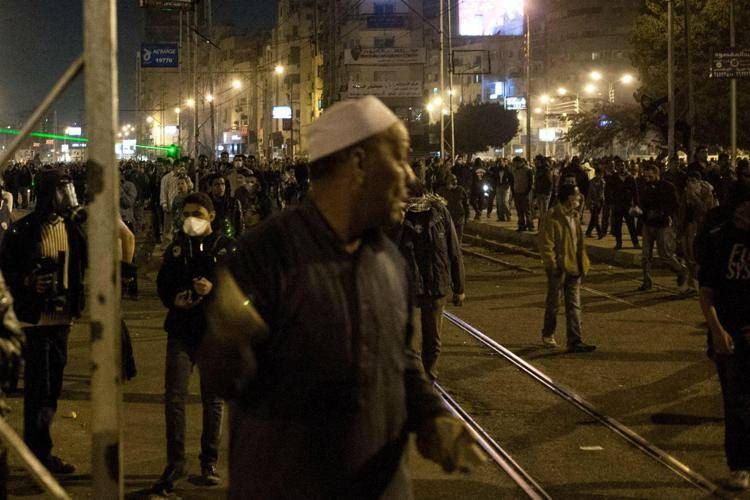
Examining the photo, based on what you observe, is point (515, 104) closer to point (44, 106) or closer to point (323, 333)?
point (44, 106)

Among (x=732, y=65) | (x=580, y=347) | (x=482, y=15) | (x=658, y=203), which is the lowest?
(x=580, y=347)

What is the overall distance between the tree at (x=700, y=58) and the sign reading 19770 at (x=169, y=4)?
25.0m

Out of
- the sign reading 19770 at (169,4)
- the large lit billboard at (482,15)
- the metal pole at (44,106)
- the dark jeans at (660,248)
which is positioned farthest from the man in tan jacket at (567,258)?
the large lit billboard at (482,15)

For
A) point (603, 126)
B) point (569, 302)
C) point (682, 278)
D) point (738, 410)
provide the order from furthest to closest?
point (603, 126), point (682, 278), point (569, 302), point (738, 410)

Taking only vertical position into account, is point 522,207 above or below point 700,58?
below

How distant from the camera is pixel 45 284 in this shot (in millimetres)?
6691

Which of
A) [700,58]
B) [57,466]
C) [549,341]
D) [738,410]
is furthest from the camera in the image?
[700,58]

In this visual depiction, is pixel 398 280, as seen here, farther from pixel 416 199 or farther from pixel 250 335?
pixel 416 199

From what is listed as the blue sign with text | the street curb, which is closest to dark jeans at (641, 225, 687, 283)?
the street curb

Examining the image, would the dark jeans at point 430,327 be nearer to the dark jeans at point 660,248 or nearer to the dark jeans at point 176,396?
the dark jeans at point 176,396

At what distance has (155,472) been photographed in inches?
284

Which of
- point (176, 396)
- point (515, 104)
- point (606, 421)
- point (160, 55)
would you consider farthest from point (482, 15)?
point (176, 396)

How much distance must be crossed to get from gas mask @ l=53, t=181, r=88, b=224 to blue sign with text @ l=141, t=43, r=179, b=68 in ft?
83.9

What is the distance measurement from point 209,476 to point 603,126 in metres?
53.6
